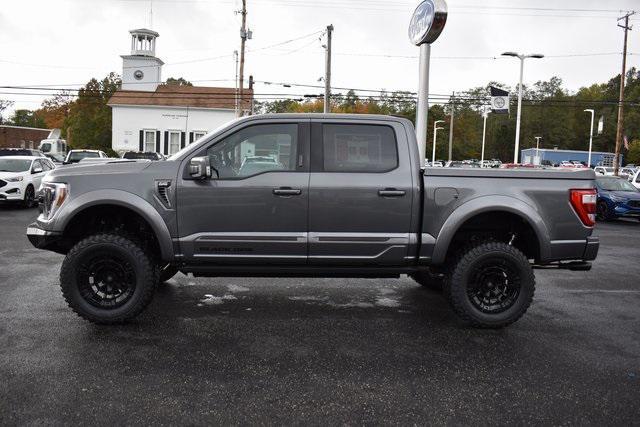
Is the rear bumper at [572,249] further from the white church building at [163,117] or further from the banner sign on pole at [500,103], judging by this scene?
the white church building at [163,117]

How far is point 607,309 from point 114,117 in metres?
52.4

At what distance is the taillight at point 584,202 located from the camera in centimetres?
554

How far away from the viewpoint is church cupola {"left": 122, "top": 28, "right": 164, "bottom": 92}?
2170 inches

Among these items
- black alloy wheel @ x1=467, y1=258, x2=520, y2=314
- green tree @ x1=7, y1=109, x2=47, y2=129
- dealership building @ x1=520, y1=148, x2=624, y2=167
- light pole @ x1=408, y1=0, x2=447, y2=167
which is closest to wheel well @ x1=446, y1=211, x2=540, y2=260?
black alloy wheel @ x1=467, y1=258, x2=520, y2=314

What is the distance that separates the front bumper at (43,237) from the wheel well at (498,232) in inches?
152

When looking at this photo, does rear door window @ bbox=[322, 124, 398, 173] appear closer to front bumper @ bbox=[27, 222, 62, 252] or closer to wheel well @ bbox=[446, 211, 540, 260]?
wheel well @ bbox=[446, 211, 540, 260]

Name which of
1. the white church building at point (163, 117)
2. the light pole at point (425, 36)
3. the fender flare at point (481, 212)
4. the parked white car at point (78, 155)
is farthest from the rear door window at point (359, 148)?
the white church building at point (163, 117)

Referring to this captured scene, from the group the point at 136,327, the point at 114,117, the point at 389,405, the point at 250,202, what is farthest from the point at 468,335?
the point at 114,117

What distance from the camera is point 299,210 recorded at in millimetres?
5414

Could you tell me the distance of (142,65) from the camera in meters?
55.4

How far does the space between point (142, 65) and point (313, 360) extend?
183 feet

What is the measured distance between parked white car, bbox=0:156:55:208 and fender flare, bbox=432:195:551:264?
15657mm

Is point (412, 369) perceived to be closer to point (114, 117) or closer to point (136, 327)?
point (136, 327)

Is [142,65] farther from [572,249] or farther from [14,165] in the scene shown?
[572,249]
